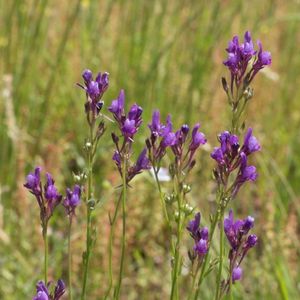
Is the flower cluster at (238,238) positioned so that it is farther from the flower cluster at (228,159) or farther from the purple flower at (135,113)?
the purple flower at (135,113)

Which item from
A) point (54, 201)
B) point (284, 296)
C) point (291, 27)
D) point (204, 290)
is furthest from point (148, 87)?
point (54, 201)

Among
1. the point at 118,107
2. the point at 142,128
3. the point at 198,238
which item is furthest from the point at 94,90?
the point at 142,128

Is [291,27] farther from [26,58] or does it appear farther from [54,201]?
[54,201]

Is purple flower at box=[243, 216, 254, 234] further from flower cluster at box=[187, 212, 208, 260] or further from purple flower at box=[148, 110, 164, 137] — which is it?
purple flower at box=[148, 110, 164, 137]

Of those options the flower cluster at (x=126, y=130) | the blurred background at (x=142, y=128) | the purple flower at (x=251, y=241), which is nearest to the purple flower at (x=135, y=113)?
the flower cluster at (x=126, y=130)

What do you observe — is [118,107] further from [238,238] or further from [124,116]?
[238,238]

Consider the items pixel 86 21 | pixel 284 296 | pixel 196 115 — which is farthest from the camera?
pixel 86 21

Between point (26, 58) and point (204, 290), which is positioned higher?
point (26, 58)
